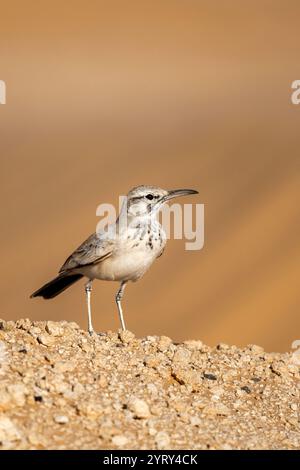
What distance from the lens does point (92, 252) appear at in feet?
28.8

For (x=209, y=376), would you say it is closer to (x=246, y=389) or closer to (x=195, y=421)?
(x=246, y=389)

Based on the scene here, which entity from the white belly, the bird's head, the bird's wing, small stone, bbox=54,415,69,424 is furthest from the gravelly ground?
the bird's head

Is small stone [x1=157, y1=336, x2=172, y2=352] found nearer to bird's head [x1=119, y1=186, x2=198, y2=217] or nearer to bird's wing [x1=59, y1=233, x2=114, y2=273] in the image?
bird's wing [x1=59, y1=233, x2=114, y2=273]

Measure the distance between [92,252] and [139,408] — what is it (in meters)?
2.91

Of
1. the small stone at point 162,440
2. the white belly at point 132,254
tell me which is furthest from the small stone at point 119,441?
the white belly at point 132,254

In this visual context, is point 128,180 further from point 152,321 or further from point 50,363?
point 50,363

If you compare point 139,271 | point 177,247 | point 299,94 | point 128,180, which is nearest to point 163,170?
point 128,180

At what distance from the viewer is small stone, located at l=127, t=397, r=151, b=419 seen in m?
6.11

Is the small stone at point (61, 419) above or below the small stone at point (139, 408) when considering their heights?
below

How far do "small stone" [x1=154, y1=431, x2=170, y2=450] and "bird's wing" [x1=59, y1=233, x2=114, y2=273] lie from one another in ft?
10.1

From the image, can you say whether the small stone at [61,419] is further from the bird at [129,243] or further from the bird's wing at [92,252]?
the bird's wing at [92,252]

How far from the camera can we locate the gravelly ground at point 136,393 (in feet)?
19.0

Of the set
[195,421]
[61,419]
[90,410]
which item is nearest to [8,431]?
[61,419]

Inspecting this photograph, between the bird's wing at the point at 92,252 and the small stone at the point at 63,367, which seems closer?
the small stone at the point at 63,367
